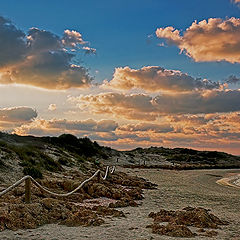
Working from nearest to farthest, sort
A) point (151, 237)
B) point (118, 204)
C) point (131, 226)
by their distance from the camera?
1. point (151, 237)
2. point (131, 226)
3. point (118, 204)

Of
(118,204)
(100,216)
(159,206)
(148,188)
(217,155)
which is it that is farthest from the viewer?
(217,155)

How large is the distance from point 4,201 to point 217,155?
90.3 metres

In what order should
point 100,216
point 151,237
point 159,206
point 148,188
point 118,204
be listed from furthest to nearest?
point 148,188
point 159,206
point 118,204
point 100,216
point 151,237

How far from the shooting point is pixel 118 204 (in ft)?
35.7

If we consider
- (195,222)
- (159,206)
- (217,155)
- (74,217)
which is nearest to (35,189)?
(74,217)

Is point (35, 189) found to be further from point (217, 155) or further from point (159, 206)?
point (217, 155)

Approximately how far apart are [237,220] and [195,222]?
1944 millimetres

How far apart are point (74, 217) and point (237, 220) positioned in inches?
187

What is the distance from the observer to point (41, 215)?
805cm

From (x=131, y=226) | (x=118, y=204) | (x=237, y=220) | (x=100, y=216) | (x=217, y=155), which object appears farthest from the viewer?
(x=217, y=155)

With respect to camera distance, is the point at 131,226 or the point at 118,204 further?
the point at 118,204

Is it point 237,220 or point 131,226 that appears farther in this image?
point 237,220

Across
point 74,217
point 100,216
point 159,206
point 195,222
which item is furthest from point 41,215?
point 159,206

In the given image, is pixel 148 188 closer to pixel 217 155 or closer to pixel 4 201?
pixel 4 201
